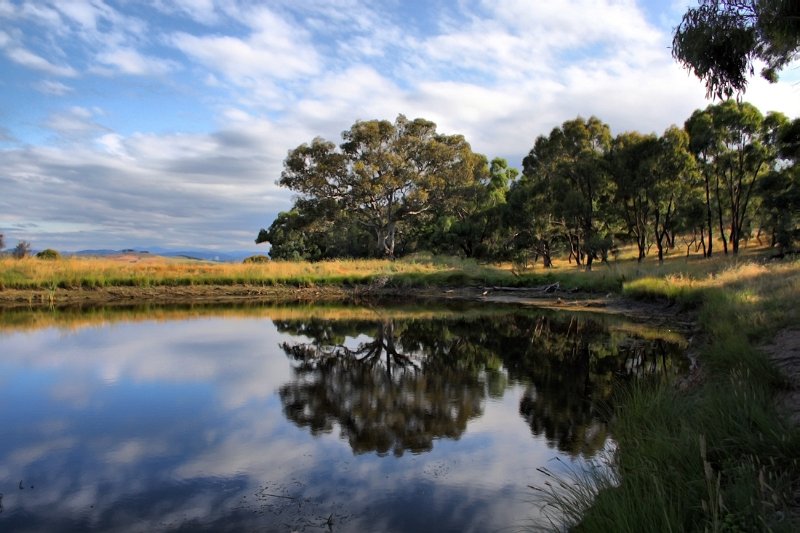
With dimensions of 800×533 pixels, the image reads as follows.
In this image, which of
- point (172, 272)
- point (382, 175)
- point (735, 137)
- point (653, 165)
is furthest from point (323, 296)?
point (735, 137)

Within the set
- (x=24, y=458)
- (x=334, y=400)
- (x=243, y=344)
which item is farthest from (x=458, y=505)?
(x=243, y=344)

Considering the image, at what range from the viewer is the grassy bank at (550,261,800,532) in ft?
9.62

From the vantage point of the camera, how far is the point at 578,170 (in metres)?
35.8

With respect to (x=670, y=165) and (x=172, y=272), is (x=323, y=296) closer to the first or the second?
(x=172, y=272)

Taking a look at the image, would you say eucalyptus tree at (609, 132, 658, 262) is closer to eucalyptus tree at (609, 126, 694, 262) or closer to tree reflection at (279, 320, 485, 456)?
eucalyptus tree at (609, 126, 694, 262)

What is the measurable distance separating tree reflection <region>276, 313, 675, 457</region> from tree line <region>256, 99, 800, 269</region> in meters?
15.0

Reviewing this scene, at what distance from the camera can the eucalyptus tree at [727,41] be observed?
914cm

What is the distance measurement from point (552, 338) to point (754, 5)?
9324mm

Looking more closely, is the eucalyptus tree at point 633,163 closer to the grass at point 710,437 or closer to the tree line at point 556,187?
the tree line at point 556,187

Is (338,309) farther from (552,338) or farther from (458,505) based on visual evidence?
(458,505)

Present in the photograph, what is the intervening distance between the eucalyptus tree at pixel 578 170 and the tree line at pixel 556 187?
83 millimetres

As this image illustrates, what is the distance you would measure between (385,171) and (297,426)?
3617 cm

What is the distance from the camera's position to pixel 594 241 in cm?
3584

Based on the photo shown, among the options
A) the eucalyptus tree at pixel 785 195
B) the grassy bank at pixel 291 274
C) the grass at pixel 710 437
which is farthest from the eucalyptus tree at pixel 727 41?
the eucalyptus tree at pixel 785 195
